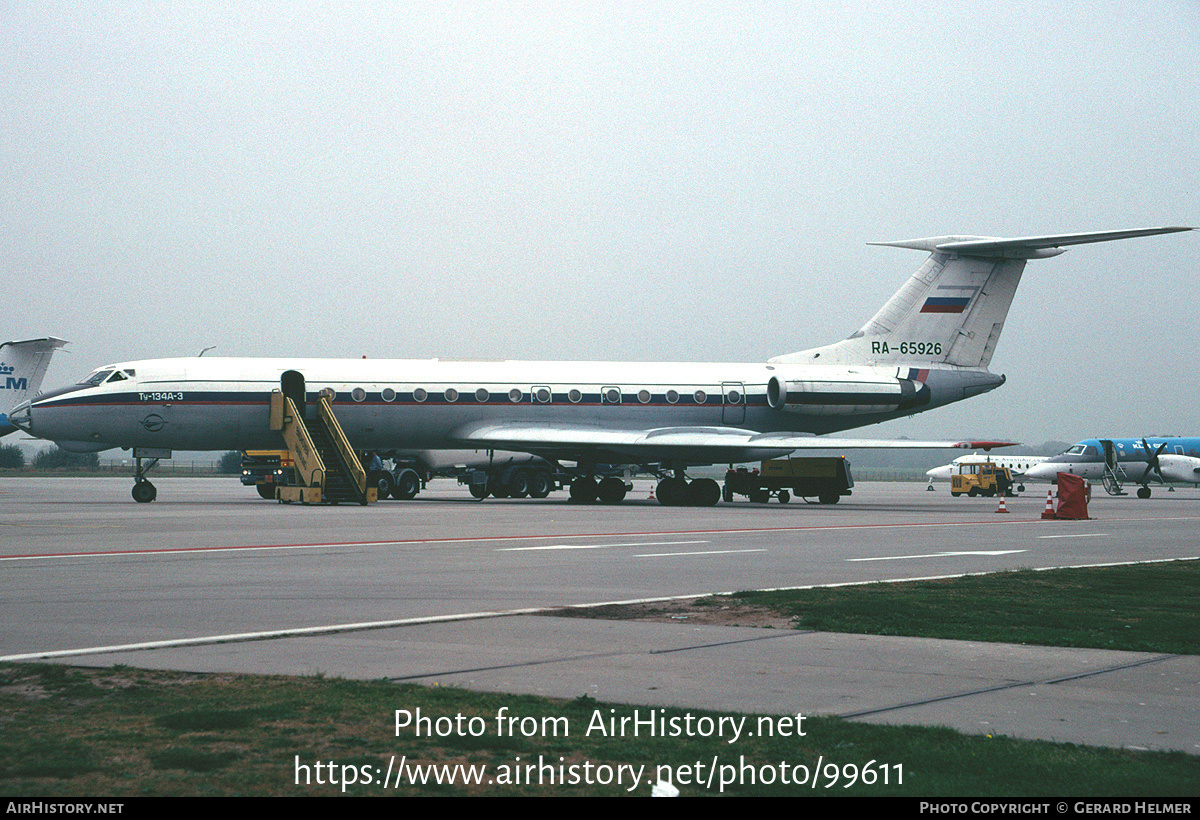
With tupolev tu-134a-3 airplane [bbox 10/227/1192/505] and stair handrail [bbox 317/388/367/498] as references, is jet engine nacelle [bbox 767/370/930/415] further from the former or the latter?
stair handrail [bbox 317/388/367/498]

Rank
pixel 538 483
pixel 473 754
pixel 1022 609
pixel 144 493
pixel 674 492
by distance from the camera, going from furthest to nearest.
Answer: pixel 538 483, pixel 674 492, pixel 144 493, pixel 1022 609, pixel 473 754

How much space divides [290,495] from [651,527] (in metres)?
14.2

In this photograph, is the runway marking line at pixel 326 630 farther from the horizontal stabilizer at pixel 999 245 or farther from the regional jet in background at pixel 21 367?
the regional jet in background at pixel 21 367

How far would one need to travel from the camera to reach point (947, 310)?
36812mm

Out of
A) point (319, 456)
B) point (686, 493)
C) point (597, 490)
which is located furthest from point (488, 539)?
point (597, 490)

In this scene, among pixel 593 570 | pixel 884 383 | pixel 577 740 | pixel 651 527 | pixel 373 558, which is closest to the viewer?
pixel 577 740

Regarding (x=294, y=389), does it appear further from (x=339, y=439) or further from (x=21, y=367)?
(x=21, y=367)

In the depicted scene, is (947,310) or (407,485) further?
(407,485)

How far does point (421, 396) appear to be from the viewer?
34219mm

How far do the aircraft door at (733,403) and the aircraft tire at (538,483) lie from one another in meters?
6.56

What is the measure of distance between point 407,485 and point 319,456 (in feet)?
23.6
